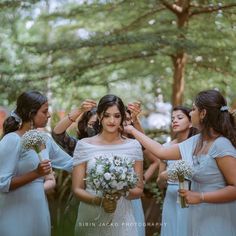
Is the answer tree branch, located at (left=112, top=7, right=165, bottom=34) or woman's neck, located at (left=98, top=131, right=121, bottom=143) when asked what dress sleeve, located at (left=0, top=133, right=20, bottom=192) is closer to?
woman's neck, located at (left=98, top=131, right=121, bottom=143)

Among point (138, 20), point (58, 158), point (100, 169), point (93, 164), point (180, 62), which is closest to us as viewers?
point (100, 169)

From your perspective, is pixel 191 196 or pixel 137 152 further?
pixel 137 152

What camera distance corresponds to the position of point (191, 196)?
3049 millimetres

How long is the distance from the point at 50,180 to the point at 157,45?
11.3 ft

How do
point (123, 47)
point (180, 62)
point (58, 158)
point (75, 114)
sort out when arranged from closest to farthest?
1. point (58, 158)
2. point (75, 114)
3. point (180, 62)
4. point (123, 47)

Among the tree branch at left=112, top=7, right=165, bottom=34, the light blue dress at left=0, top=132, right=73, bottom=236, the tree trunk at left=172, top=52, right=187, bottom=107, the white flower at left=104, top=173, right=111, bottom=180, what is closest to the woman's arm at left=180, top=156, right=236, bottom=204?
the white flower at left=104, top=173, right=111, bottom=180

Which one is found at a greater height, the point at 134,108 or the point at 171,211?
the point at 134,108

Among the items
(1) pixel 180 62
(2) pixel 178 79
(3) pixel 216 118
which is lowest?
(3) pixel 216 118

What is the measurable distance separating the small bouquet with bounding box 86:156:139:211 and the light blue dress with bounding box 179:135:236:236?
47 centimetres

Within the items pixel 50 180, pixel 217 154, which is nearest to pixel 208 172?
pixel 217 154

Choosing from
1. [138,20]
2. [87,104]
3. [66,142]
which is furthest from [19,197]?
[138,20]

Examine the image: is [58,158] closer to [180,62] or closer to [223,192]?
[223,192]

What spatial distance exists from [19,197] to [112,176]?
831 mm

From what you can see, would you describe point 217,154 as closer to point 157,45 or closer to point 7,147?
point 7,147
